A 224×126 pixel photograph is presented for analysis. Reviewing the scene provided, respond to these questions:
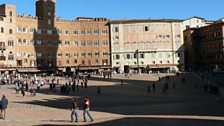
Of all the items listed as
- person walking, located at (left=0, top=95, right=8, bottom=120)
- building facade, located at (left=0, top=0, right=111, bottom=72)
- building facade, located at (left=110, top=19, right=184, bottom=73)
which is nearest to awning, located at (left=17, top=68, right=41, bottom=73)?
building facade, located at (left=0, top=0, right=111, bottom=72)

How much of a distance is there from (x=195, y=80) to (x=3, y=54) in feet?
163

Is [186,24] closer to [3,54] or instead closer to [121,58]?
[121,58]

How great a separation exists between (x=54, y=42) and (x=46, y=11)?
9101 millimetres

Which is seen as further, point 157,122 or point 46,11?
point 46,11

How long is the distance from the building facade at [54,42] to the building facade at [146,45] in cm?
328

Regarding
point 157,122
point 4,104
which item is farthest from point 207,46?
point 4,104

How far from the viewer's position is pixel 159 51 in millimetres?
110938

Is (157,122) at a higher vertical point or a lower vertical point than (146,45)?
lower

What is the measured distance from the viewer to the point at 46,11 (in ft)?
346

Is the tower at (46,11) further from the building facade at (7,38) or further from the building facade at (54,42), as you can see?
the building facade at (7,38)

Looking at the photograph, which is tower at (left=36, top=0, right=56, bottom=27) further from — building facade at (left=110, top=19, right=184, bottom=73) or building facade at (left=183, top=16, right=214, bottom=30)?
building facade at (left=183, top=16, right=214, bottom=30)

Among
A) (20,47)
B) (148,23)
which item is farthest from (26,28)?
(148,23)

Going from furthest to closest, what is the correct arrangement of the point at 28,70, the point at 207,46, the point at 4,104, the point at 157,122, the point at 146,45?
the point at 146,45 → the point at 207,46 → the point at 28,70 → the point at 4,104 → the point at 157,122

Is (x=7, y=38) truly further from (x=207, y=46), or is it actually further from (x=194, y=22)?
(x=194, y=22)
